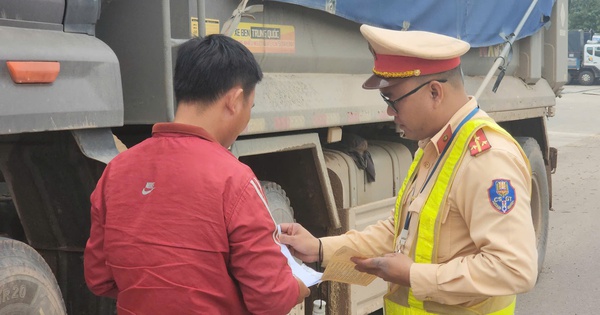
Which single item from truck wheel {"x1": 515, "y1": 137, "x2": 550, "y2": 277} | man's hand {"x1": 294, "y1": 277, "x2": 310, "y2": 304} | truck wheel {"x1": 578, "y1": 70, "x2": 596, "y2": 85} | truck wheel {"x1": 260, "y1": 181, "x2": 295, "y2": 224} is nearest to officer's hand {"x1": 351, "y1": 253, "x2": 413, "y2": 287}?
man's hand {"x1": 294, "y1": 277, "x2": 310, "y2": 304}

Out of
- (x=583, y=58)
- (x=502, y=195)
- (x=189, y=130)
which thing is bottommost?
(x=583, y=58)

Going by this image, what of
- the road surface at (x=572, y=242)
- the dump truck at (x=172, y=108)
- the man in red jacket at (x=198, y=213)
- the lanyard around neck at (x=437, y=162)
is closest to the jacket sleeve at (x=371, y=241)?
the lanyard around neck at (x=437, y=162)

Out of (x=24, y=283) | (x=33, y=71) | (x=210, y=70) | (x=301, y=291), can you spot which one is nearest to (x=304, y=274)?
(x=301, y=291)

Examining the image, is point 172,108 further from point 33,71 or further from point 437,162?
point 437,162

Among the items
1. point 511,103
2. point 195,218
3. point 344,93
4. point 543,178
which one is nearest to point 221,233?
point 195,218

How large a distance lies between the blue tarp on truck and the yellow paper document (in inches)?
67.7

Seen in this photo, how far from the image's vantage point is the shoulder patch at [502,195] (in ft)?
8.10

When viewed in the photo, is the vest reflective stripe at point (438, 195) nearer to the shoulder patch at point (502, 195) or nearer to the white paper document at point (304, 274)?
the shoulder patch at point (502, 195)

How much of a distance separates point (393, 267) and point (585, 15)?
2095 inches

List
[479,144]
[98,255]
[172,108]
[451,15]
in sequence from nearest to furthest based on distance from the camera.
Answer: [98,255]
[479,144]
[172,108]
[451,15]

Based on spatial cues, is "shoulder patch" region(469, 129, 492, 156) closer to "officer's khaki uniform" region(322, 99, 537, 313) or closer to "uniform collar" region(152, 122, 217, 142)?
"officer's khaki uniform" region(322, 99, 537, 313)

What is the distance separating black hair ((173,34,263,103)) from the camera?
2166mm

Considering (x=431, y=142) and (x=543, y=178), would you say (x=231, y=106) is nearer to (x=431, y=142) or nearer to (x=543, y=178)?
(x=431, y=142)

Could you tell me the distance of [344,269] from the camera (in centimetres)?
279
